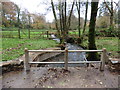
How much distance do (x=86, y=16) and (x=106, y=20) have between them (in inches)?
251

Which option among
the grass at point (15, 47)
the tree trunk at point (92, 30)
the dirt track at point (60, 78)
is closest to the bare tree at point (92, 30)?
the tree trunk at point (92, 30)

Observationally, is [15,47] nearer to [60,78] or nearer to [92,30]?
[60,78]

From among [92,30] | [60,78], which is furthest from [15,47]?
[92,30]

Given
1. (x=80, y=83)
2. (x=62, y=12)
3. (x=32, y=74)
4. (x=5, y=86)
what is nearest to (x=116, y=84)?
(x=80, y=83)

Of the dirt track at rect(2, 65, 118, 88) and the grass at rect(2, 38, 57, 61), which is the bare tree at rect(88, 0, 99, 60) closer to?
the dirt track at rect(2, 65, 118, 88)

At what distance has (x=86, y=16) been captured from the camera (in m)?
10.2

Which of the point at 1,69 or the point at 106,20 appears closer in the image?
the point at 1,69

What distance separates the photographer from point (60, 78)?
2758 mm

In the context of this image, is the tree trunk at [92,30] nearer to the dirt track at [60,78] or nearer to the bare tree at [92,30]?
the bare tree at [92,30]

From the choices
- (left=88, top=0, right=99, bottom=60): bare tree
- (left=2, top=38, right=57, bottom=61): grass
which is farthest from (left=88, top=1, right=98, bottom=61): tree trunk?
(left=2, top=38, right=57, bottom=61): grass

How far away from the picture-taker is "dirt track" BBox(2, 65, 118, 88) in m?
2.44

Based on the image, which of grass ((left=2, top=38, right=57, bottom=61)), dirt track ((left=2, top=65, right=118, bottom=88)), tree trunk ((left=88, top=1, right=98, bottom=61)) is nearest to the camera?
dirt track ((left=2, top=65, right=118, bottom=88))

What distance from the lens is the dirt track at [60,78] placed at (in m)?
2.44

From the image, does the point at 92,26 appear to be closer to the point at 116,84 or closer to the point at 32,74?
the point at 116,84
